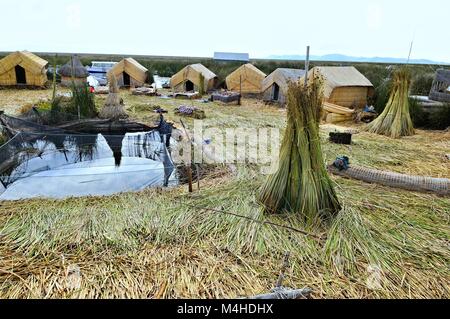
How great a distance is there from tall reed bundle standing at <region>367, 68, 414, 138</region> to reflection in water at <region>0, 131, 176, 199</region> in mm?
5393

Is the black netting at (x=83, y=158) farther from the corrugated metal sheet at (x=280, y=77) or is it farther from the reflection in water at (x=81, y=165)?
the corrugated metal sheet at (x=280, y=77)

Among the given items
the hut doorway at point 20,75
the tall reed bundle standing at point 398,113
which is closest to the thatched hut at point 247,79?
the tall reed bundle standing at point 398,113

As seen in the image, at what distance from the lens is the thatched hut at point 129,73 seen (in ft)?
54.0

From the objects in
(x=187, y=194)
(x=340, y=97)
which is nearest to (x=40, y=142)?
(x=187, y=194)

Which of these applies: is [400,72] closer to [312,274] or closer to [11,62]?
[312,274]

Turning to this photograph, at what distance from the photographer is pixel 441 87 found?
33.6 ft

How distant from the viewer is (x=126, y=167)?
5242 millimetres

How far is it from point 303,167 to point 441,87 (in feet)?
32.4

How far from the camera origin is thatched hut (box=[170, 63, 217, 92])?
15.3 meters

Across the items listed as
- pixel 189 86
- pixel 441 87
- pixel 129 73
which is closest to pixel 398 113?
pixel 441 87

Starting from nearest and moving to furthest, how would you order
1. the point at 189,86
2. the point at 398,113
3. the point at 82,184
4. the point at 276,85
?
the point at 82,184 → the point at 398,113 → the point at 276,85 → the point at 189,86

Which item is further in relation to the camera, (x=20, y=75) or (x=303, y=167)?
(x=20, y=75)

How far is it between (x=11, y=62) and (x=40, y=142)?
470 inches

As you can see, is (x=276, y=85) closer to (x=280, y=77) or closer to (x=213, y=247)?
(x=280, y=77)
